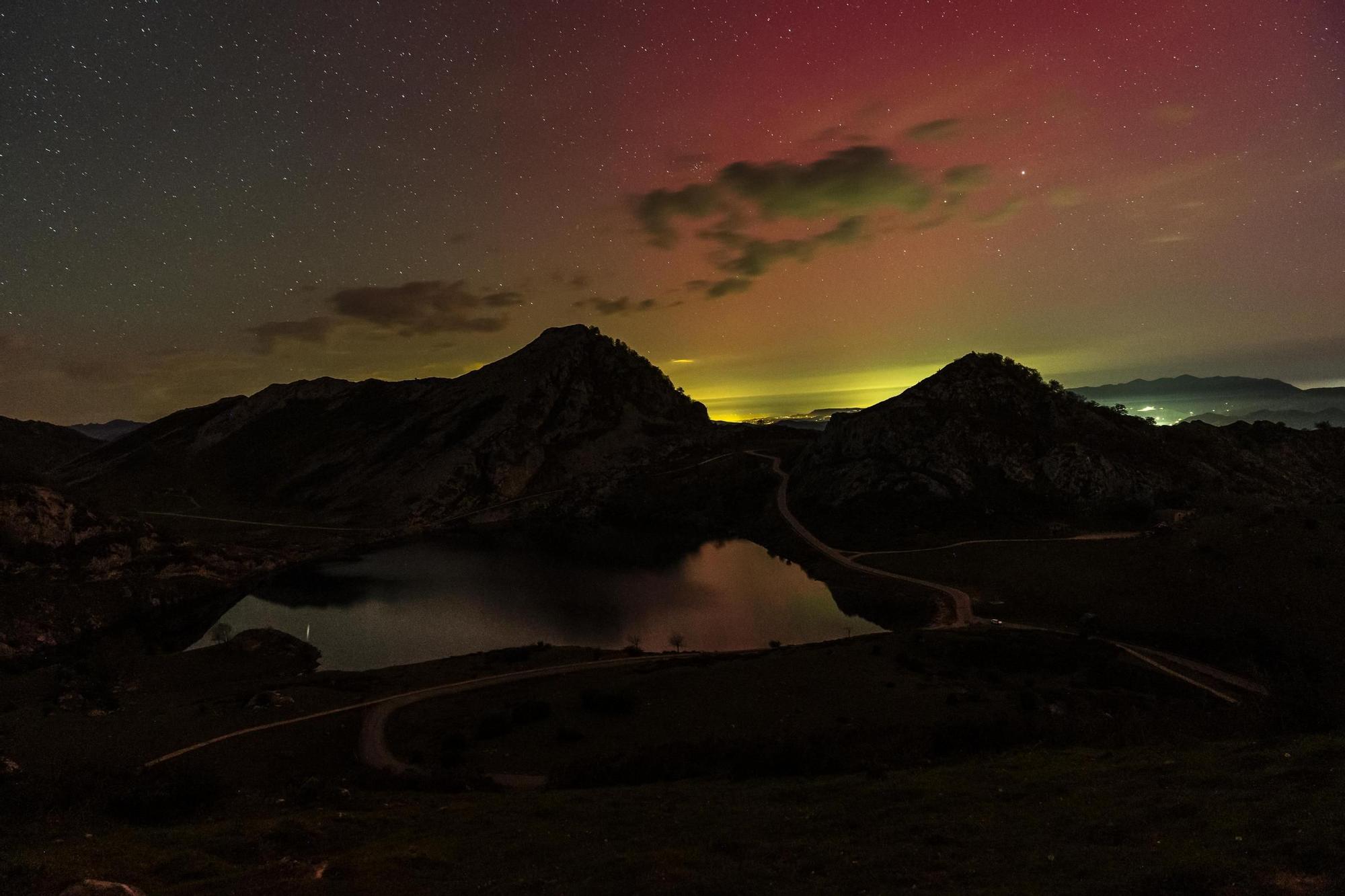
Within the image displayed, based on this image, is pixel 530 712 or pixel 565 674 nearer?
pixel 530 712

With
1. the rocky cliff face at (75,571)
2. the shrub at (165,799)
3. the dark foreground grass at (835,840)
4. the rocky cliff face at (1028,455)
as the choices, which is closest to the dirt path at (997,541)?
the rocky cliff face at (1028,455)

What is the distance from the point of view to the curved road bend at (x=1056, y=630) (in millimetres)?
48344

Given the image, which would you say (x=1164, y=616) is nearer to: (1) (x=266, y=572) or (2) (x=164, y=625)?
(2) (x=164, y=625)

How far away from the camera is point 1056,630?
66188mm

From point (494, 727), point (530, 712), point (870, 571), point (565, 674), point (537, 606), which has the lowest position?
point (537, 606)

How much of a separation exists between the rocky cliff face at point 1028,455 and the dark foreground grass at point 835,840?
10057cm

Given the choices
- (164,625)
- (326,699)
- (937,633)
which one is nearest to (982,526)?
(937,633)

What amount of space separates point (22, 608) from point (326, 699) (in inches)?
2585

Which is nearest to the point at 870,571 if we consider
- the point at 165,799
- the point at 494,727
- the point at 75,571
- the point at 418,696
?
the point at 418,696

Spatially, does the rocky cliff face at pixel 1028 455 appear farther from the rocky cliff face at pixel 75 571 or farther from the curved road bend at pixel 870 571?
the rocky cliff face at pixel 75 571

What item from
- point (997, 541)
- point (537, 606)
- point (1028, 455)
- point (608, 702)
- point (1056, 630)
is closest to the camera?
point (608, 702)

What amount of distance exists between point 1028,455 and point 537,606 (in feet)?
322

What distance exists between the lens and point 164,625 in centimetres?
9562

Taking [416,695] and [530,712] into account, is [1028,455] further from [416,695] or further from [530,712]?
[416,695]
